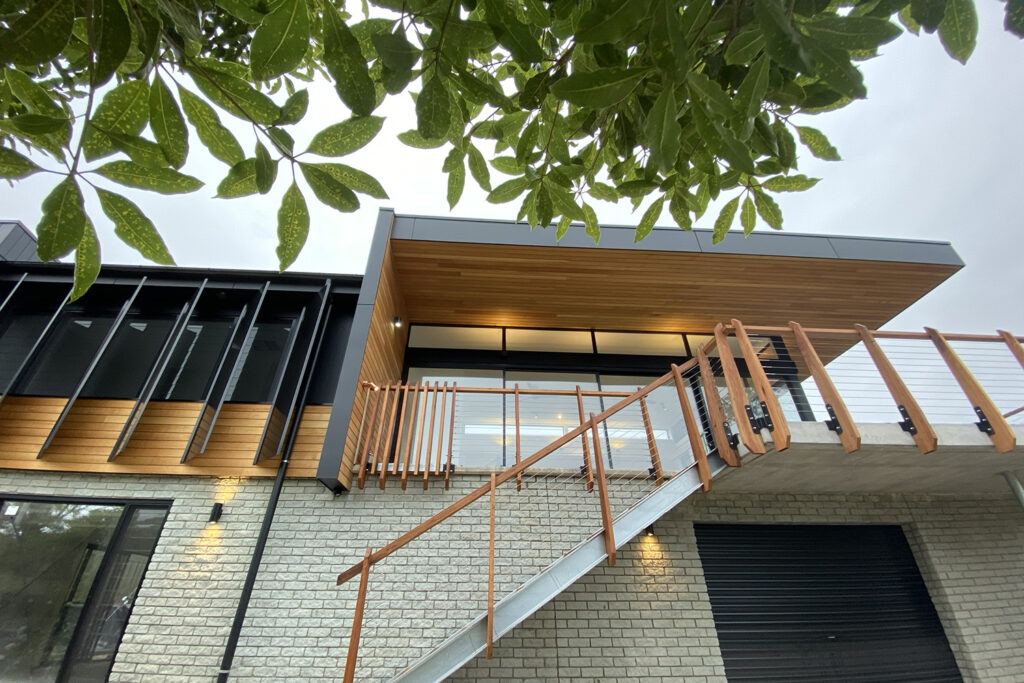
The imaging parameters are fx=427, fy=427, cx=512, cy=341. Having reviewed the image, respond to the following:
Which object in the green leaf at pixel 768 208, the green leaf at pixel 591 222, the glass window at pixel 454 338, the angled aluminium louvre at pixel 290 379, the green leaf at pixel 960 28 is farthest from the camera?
the glass window at pixel 454 338

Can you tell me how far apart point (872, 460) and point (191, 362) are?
647 cm

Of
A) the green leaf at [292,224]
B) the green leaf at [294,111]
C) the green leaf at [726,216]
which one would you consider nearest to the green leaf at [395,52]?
the green leaf at [294,111]

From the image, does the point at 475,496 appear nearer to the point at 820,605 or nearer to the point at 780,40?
the point at 780,40

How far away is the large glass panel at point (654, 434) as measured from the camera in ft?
14.5

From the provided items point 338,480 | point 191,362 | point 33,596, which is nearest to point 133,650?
point 33,596

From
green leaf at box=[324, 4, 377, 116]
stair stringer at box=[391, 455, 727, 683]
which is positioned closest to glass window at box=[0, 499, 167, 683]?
stair stringer at box=[391, 455, 727, 683]

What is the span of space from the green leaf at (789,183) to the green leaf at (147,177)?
4.13ft

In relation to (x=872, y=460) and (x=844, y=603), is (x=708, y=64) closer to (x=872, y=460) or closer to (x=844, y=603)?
(x=872, y=460)

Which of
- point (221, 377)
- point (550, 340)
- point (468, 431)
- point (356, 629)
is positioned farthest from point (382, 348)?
point (356, 629)

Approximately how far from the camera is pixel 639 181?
1.09m

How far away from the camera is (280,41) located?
0.56 meters

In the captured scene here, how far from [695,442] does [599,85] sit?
3.35 metres

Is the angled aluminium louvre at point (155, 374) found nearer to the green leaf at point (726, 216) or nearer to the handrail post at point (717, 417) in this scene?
the green leaf at point (726, 216)

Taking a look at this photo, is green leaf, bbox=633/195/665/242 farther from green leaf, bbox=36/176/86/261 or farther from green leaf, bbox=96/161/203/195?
green leaf, bbox=36/176/86/261
